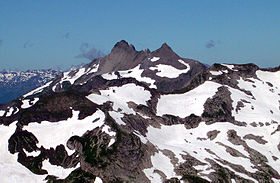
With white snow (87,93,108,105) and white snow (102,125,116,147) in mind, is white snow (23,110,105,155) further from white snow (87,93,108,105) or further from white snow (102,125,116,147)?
white snow (87,93,108,105)

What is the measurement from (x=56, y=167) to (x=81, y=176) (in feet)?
52.9

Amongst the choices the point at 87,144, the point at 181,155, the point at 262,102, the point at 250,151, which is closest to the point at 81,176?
the point at 87,144

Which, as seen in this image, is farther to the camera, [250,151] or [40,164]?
[250,151]

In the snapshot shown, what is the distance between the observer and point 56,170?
11900 cm

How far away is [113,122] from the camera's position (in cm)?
12962

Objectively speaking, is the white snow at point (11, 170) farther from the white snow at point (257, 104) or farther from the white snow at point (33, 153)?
the white snow at point (257, 104)

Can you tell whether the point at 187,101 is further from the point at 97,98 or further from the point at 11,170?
the point at 11,170

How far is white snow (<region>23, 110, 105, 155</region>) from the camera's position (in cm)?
12988

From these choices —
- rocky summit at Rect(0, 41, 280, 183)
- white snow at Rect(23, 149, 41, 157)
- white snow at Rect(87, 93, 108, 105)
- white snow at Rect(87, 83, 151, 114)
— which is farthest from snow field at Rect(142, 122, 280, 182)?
white snow at Rect(23, 149, 41, 157)

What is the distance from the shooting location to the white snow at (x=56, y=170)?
11463cm

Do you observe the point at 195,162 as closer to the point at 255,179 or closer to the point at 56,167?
the point at 255,179

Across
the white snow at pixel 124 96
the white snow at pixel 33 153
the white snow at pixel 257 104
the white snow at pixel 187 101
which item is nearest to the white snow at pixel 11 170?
the white snow at pixel 33 153

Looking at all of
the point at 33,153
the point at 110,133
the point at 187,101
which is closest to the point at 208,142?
the point at 187,101

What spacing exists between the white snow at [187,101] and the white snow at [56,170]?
186ft
